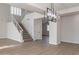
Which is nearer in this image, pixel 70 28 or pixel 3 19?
pixel 70 28

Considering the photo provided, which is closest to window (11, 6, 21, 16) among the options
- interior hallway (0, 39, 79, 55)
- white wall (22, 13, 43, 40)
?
white wall (22, 13, 43, 40)

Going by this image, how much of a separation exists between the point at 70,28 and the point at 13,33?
3.83 m

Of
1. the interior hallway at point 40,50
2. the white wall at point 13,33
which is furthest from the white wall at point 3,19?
the interior hallway at point 40,50

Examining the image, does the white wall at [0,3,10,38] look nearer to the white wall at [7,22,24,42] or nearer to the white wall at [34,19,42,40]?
the white wall at [7,22,24,42]

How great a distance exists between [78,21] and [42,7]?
8.67 ft

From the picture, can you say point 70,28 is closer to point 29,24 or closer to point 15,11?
point 29,24

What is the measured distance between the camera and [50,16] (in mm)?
5609

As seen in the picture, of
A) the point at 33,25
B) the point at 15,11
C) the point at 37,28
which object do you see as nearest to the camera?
the point at 33,25

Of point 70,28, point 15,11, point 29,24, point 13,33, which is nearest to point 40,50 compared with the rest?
point 70,28

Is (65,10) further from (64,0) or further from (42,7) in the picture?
(64,0)

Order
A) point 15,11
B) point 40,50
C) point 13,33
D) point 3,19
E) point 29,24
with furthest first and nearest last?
point 15,11
point 3,19
point 29,24
point 13,33
point 40,50

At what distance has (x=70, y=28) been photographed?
8109 mm

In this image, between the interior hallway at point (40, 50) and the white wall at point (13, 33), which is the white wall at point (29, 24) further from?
the interior hallway at point (40, 50)
